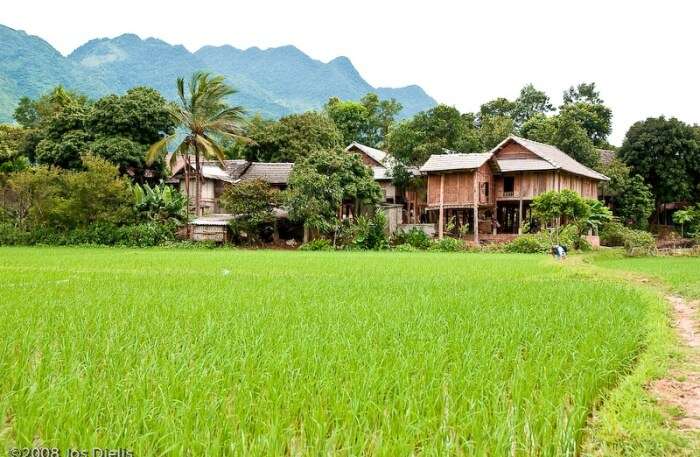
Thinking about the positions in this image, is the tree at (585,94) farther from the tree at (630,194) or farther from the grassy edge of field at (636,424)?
the grassy edge of field at (636,424)

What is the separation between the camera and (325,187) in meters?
22.8

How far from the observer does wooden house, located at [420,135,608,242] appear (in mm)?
A: 25078

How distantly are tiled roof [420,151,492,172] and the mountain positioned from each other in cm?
6553

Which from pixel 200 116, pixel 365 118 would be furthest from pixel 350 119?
pixel 200 116

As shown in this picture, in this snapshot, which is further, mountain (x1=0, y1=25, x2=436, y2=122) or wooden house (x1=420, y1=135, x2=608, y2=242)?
mountain (x1=0, y1=25, x2=436, y2=122)

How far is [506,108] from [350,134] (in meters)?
11.4

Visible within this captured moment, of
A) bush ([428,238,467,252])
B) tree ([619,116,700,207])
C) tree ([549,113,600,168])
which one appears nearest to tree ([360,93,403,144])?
tree ([549,113,600,168])

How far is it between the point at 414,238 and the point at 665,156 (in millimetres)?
14946

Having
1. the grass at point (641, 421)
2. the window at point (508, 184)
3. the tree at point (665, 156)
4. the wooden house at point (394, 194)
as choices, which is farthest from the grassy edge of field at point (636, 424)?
the tree at point (665, 156)

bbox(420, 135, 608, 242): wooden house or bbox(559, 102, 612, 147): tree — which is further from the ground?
bbox(559, 102, 612, 147): tree

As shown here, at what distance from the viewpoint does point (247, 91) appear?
110m

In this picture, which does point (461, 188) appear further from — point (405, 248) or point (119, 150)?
point (119, 150)

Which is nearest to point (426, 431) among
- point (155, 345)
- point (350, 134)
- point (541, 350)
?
point (541, 350)

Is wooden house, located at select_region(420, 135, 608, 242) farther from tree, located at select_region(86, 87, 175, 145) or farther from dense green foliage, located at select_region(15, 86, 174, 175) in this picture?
dense green foliage, located at select_region(15, 86, 174, 175)
